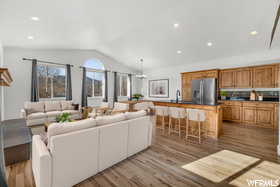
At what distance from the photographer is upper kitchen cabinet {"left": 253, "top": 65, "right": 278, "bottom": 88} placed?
16.0 ft

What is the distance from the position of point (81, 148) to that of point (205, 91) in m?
5.25

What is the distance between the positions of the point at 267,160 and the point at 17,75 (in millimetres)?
8114

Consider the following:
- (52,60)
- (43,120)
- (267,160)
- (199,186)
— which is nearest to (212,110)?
(267,160)

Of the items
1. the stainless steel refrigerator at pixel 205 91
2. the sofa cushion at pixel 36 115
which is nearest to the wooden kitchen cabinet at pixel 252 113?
the stainless steel refrigerator at pixel 205 91

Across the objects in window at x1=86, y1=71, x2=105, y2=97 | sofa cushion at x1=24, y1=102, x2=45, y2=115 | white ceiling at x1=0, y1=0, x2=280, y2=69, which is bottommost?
sofa cushion at x1=24, y1=102, x2=45, y2=115

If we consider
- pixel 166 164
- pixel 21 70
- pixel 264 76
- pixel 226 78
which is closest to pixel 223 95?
pixel 226 78

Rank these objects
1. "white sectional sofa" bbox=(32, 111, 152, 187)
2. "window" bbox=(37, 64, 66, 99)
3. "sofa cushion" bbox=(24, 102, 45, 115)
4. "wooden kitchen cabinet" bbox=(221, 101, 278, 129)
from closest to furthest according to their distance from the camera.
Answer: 1. "white sectional sofa" bbox=(32, 111, 152, 187)
2. "wooden kitchen cabinet" bbox=(221, 101, 278, 129)
3. "sofa cushion" bbox=(24, 102, 45, 115)
4. "window" bbox=(37, 64, 66, 99)

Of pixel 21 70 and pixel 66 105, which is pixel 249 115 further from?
pixel 21 70

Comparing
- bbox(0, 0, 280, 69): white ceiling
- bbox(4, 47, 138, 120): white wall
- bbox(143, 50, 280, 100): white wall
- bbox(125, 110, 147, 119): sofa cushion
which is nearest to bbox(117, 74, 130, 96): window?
bbox(143, 50, 280, 100): white wall

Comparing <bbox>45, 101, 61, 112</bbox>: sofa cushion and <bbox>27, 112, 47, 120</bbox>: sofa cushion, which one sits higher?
<bbox>45, 101, 61, 112</bbox>: sofa cushion

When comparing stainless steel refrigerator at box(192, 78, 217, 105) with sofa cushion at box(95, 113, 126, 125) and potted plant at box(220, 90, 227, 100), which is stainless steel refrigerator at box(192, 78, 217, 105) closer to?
potted plant at box(220, 90, 227, 100)

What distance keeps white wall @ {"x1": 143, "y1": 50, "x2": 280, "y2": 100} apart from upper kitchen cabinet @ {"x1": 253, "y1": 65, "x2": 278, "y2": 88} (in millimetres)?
332

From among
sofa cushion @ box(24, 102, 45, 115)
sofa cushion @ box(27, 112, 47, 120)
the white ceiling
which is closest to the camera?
the white ceiling

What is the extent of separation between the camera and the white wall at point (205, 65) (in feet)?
16.7
